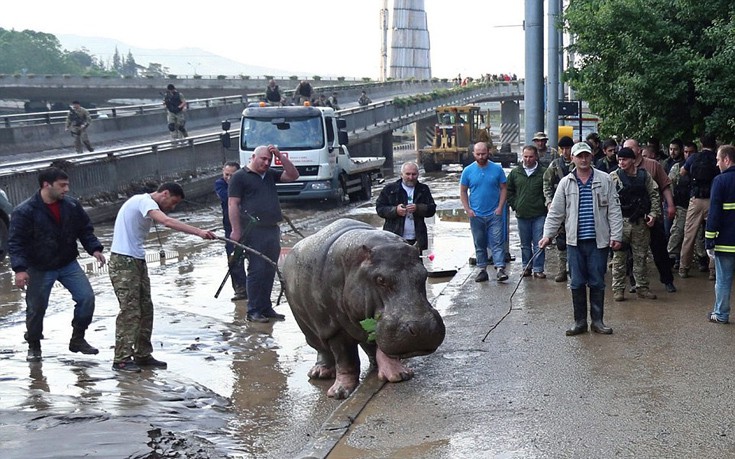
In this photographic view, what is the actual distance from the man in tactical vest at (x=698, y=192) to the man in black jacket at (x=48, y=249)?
7.10m

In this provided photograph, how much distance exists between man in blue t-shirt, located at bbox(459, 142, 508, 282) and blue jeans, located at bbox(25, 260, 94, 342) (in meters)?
5.31

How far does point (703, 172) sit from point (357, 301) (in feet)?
20.1

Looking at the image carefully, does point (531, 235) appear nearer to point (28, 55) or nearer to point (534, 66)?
point (534, 66)

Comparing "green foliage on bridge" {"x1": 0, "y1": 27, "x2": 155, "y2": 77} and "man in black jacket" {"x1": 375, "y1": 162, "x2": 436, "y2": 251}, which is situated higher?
"green foliage on bridge" {"x1": 0, "y1": 27, "x2": 155, "y2": 77}

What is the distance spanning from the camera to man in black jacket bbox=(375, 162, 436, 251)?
12.4 meters

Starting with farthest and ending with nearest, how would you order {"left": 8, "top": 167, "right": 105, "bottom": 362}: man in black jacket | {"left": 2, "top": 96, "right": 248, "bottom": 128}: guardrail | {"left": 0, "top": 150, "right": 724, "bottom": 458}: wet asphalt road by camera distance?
{"left": 2, "top": 96, "right": 248, "bottom": 128}: guardrail → {"left": 8, "top": 167, "right": 105, "bottom": 362}: man in black jacket → {"left": 0, "top": 150, "right": 724, "bottom": 458}: wet asphalt road

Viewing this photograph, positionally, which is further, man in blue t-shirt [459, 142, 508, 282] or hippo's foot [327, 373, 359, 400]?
man in blue t-shirt [459, 142, 508, 282]

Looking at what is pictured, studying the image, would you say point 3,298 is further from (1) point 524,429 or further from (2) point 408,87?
(2) point 408,87

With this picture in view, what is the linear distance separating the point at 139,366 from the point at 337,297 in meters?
2.30

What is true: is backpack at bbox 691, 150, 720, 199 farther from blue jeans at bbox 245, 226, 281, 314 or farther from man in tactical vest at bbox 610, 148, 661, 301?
blue jeans at bbox 245, 226, 281, 314

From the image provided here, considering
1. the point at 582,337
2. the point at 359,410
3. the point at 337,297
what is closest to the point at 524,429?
the point at 359,410

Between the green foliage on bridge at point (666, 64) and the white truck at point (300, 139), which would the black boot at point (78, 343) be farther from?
the white truck at point (300, 139)

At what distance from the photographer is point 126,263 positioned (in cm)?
981

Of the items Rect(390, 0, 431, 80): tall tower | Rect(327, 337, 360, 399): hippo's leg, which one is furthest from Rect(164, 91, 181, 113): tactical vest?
Rect(390, 0, 431, 80): tall tower
